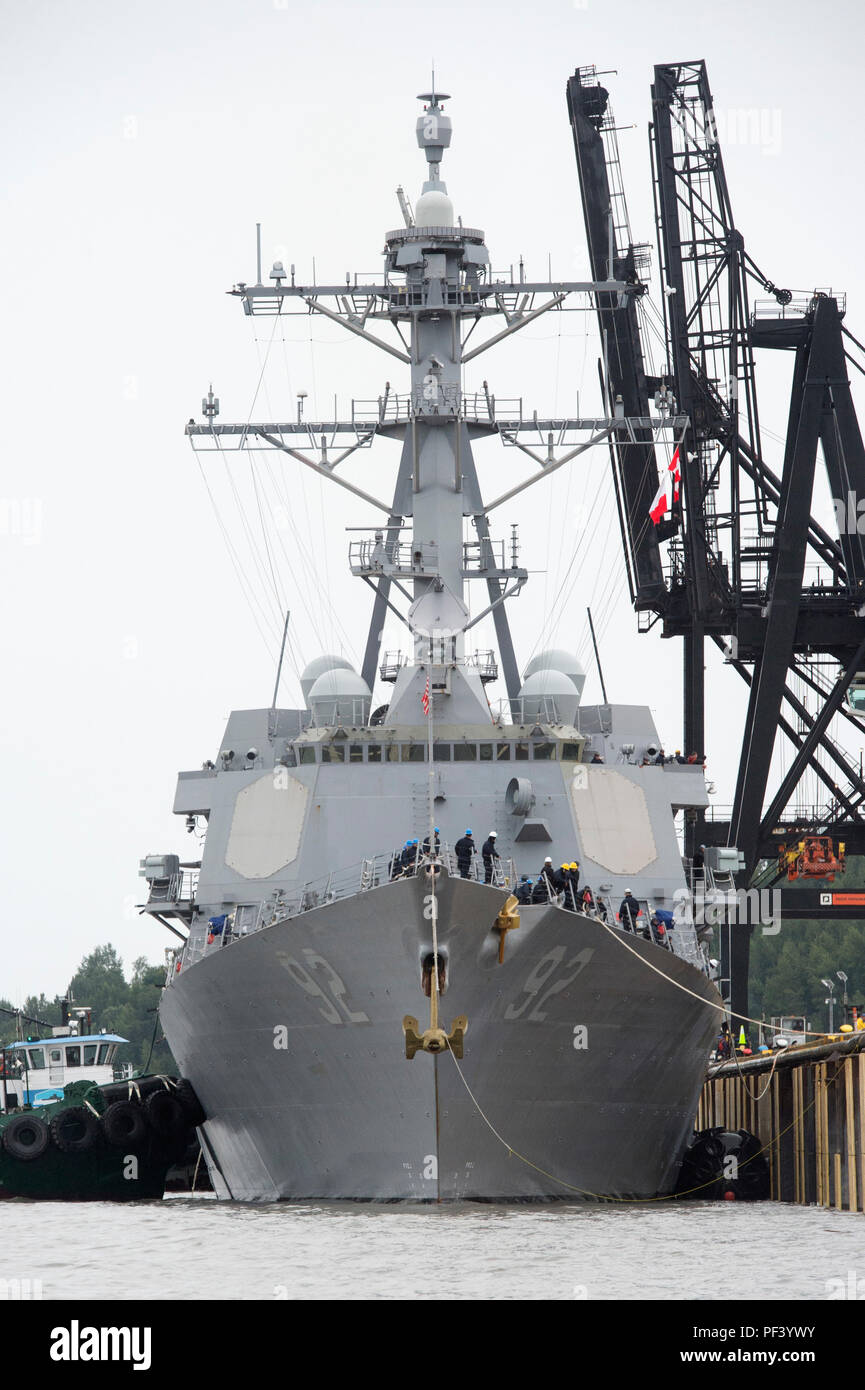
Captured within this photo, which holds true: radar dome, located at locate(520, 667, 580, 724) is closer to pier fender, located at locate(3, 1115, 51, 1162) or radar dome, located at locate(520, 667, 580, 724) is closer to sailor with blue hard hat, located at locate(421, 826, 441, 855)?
sailor with blue hard hat, located at locate(421, 826, 441, 855)

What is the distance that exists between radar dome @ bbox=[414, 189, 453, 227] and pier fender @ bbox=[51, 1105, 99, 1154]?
41.7 ft

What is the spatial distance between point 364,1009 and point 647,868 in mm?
5187

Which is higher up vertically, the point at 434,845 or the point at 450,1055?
the point at 434,845

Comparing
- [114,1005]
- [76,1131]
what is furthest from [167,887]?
[114,1005]

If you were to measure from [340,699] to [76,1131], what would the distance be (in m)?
6.54

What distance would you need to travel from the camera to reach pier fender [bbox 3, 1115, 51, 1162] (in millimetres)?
25875

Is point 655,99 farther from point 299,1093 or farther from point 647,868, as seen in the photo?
point 299,1093

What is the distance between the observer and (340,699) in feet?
83.7

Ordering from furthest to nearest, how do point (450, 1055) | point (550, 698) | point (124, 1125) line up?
point (550, 698), point (124, 1125), point (450, 1055)

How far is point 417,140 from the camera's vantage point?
2830 cm

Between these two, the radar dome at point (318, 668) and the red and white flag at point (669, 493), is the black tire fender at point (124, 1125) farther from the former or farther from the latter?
the red and white flag at point (669, 493)

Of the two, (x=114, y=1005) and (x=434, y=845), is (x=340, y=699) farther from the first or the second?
(x=114, y=1005)

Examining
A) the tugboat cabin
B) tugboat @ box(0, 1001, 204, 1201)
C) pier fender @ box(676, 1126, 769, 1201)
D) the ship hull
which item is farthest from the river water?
the tugboat cabin
